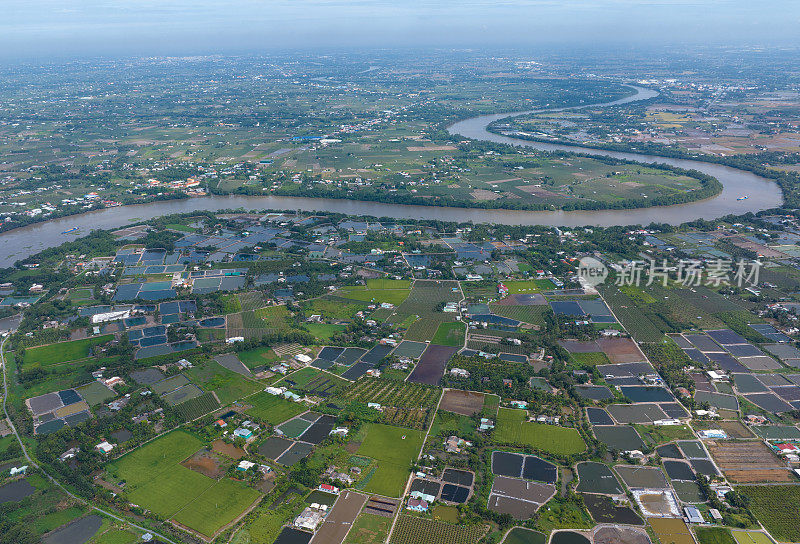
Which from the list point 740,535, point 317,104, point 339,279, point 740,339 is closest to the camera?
point 740,535

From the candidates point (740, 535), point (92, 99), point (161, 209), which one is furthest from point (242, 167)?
point (92, 99)

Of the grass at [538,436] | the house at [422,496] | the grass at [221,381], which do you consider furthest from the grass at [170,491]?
the grass at [538,436]

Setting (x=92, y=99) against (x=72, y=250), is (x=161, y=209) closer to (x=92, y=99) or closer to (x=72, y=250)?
(x=72, y=250)

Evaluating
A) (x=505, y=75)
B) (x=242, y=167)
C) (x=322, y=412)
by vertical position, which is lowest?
(x=322, y=412)

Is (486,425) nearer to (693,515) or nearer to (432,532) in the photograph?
(432,532)

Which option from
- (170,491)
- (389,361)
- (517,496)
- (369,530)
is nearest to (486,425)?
(517,496)

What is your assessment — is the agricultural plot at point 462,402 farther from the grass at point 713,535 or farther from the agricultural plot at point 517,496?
the grass at point 713,535

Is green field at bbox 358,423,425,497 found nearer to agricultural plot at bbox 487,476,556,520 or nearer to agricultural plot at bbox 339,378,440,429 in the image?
agricultural plot at bbox 339,378,440,429
